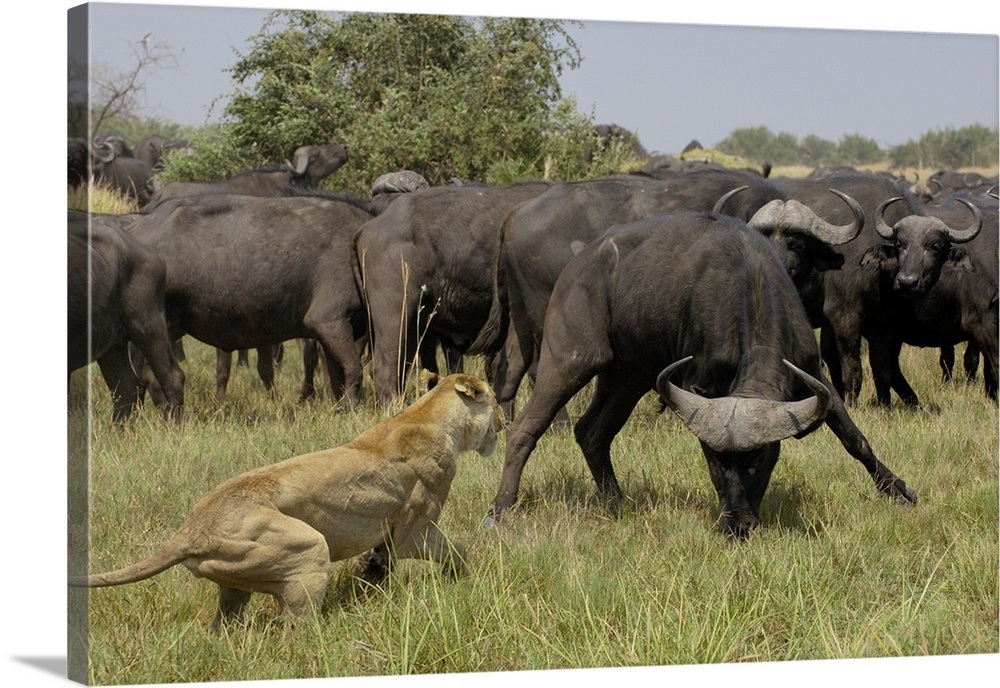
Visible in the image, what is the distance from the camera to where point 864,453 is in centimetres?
687

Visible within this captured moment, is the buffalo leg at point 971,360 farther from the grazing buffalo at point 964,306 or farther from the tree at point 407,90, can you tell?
the tree at point 407,90

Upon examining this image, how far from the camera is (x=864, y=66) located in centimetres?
672

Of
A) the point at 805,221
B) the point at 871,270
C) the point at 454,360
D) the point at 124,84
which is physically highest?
the point at 124,84

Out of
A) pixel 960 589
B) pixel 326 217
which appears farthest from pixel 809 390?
pixel 326 217

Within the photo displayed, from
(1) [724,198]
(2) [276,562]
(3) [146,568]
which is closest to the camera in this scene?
(3) [146,568]

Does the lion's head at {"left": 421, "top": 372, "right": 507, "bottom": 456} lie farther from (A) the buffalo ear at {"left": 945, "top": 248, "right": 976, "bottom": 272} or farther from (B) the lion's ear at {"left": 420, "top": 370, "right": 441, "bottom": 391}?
(A) the buffalo ear at {"left": 945, "top": 248, "right": 976, "bottom": 272}

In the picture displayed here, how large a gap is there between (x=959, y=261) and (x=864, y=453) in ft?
8.69

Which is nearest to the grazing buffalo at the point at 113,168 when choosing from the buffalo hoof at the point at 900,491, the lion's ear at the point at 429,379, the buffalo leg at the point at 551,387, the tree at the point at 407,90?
the tree at the point at 407,90

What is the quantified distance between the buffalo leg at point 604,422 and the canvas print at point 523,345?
16 mm

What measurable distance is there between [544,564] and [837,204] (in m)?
4.73

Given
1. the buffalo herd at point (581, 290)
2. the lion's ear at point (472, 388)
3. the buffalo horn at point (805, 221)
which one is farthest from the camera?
the buffalo horn at point (805, 221)

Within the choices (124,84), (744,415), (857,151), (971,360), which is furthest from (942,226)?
(124,84)

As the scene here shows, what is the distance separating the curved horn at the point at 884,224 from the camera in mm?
9070

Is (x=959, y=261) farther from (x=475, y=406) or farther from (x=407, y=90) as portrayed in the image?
(x=475, y=406)
